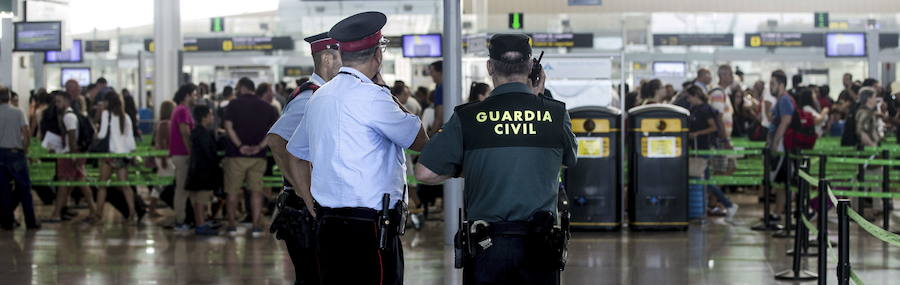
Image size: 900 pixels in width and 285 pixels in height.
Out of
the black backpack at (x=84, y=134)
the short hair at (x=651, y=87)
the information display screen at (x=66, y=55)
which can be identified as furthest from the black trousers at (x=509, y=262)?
the information display screen at (x=66, y=55)

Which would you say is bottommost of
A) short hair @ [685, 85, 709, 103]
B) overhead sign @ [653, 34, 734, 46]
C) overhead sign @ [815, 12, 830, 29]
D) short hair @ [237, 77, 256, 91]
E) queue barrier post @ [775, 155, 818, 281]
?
queue barrier post @ [775, 155, 818, 281]

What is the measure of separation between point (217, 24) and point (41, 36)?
49.5ft

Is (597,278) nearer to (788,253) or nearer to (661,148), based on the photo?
(788,253)

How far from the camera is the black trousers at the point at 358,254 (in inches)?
199

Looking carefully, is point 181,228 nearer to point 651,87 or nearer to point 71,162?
point 71,162

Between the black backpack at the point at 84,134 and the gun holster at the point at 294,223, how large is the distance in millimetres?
9122

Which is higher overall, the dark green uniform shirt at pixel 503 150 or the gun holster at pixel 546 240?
the dark green uniform shirt at pixel 503 150

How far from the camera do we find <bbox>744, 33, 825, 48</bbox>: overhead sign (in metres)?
33.5

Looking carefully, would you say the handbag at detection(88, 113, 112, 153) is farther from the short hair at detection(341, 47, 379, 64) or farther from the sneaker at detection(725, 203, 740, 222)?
the short hair at detection(341, 47, 379, 64)

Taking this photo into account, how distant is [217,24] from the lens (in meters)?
35.2

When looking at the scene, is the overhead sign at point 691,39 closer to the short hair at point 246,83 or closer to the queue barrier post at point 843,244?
the short hair at point 246,83

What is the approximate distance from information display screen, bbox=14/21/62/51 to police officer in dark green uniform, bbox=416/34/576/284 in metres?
16.3

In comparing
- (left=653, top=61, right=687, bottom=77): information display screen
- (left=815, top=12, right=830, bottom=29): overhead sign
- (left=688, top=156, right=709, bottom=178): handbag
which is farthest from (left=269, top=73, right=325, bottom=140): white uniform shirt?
(left=653, top=61, right=687, bottom=77): information display screen

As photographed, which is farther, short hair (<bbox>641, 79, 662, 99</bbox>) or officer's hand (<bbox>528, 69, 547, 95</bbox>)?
short hair (<bbox>641, 79, 662, 99</bbox>)
